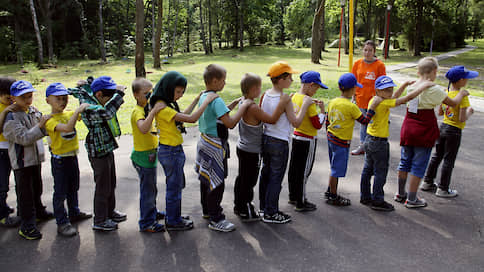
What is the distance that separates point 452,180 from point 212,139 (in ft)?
13.1

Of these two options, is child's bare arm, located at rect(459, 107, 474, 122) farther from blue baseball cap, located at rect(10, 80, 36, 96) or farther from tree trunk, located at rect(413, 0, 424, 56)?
tree trunk, located at rect(413, 0, 424, 56)

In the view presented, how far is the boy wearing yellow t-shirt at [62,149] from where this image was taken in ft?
11.8

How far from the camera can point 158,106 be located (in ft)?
11.6

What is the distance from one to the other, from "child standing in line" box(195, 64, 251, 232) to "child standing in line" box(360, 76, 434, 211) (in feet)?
5.58

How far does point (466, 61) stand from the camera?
2511 cm

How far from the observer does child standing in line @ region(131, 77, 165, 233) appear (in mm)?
3703

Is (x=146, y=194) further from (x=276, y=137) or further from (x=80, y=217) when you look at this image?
(x=276, y=137)

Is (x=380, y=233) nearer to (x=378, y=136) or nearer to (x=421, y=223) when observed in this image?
(x=421, y=223)

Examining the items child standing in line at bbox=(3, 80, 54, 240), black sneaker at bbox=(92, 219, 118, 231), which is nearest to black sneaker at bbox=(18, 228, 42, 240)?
child standing in line at bbox=(3, 80, 54, 240)

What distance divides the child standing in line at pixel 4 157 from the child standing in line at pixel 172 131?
1626 millimetres

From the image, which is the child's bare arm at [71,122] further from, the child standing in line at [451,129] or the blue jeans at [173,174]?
the child standing in line at [451,129]

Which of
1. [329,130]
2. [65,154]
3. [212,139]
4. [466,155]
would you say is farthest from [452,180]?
[65,154]

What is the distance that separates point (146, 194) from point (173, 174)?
1.29 ft

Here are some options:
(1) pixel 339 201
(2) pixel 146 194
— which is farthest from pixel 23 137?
(1) pixel 339 201
